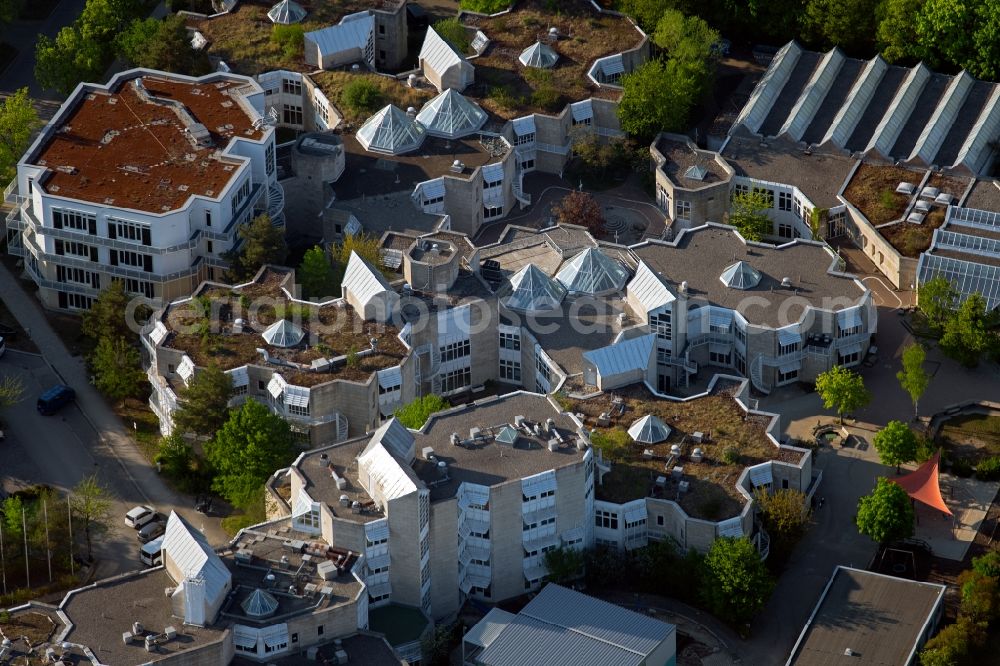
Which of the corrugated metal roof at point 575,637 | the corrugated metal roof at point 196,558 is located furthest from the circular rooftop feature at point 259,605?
the corrugated metal roof at point 575,637

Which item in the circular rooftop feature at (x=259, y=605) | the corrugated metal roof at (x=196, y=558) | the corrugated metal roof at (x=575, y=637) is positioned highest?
the corrugated metal roof at (x=196, y=558)

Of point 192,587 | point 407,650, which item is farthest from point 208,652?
point 407,650

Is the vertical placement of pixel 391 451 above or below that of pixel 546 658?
above

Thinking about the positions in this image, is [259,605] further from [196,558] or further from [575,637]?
[575,637]

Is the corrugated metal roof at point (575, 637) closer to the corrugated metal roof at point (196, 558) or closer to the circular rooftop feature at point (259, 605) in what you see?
the circular rooftop feature at point (259, 605)

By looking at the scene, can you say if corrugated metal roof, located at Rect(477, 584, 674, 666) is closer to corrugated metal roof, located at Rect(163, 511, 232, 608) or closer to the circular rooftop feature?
the circular rooftop feature

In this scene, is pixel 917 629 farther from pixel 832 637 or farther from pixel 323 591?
pixel 323 591
